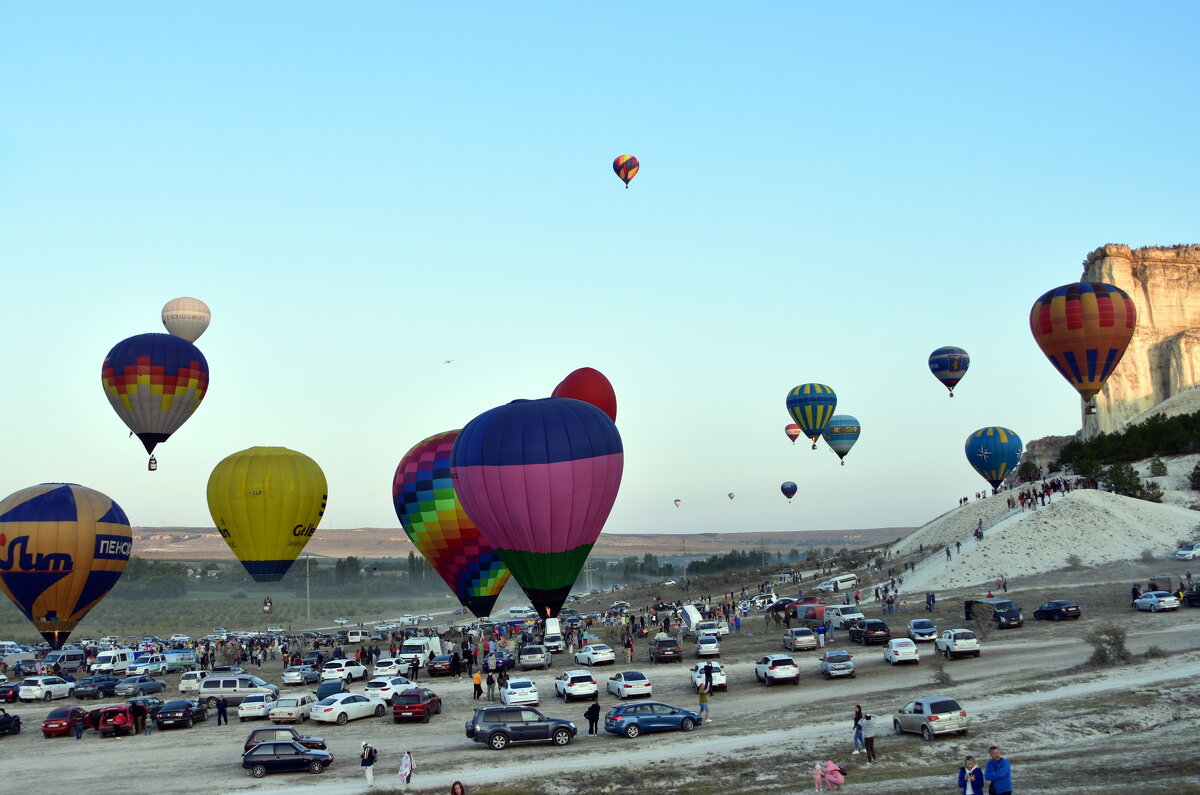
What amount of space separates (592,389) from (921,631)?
18.8m

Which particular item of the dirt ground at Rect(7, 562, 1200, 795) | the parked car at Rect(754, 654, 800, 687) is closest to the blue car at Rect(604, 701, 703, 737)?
the dirt ground at Rect(7, 562, 1200, 795)

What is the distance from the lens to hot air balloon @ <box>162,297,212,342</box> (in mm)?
69750

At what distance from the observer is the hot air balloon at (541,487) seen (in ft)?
123

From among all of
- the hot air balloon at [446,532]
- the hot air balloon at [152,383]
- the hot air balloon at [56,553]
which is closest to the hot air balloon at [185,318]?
the hot air balloon at [152,383]

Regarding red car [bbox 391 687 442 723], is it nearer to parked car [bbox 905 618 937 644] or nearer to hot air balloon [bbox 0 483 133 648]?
parked car [bbox 905 618 937 644]

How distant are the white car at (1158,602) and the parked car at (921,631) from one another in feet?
30.9

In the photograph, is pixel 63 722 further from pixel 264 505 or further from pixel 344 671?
pixel 264 505

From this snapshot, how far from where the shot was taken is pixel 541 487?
123ft

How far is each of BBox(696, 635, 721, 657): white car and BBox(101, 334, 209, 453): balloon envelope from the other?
3228 centimetres

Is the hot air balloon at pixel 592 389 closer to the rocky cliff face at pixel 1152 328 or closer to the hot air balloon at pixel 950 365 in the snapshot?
the hot air balloon at pixel 950 365

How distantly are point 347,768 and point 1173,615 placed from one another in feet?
113

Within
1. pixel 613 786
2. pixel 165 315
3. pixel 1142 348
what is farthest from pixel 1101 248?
pixel 613 786

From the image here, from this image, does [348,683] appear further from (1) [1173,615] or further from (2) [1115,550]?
(2) [1115,550]

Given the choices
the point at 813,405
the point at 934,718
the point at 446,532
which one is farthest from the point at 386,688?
the point at 813,405
